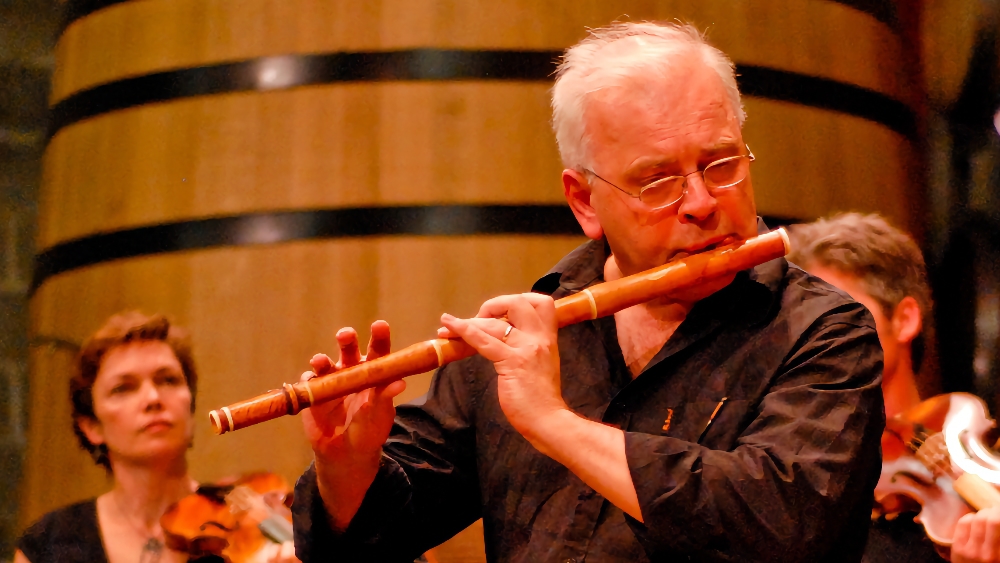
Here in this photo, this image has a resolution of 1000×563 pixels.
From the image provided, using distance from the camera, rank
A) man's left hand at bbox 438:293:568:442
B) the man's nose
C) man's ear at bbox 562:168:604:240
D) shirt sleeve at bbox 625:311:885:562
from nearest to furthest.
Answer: shirt sleeve at bbox 625:311:885:562 < man's left hand at bbox 438:293:568:442 < the man's nose < man's ear at bbox 562:168:604:240

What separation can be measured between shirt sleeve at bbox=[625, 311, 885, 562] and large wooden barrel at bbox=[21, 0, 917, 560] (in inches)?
47.8

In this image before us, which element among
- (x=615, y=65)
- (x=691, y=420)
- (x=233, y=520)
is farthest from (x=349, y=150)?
(x=691, y=420)

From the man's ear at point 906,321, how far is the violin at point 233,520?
58.2 inches

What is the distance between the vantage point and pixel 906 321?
8.25 feet

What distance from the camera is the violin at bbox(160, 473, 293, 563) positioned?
2.48m

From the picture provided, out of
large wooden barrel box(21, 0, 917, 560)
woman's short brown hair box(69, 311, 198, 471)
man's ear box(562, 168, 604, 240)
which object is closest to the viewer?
man's ear box(562, 168, 604, 240)

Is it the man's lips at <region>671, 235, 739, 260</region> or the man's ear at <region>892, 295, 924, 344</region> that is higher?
the man's lips at <region>671, 235, 739, 260</region>

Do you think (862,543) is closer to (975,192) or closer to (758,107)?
(758,107)

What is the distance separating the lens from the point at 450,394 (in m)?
1.66

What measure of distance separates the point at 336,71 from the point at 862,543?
172 cm

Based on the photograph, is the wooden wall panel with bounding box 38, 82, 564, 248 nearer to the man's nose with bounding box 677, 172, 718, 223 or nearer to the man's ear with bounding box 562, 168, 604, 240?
the man's ear with bounding box 562, 168, 604, 240

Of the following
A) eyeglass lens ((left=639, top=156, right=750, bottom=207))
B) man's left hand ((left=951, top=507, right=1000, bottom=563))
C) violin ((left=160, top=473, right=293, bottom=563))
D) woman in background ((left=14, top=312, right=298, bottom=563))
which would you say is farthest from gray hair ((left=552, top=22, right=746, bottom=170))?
woman in background ((left=14, top=312, right=298, bottom=563))

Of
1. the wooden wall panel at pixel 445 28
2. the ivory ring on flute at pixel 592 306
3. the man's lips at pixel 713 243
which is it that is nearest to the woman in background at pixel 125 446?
the wooden wall panel at pixel 445 28

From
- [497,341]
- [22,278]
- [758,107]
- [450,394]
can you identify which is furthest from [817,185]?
[22,278]
